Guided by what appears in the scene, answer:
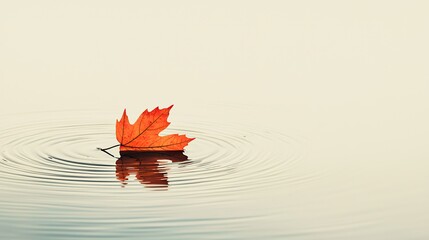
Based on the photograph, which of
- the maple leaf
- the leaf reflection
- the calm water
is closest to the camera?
the calm water

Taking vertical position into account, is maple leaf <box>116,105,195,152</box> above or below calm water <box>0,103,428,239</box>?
above

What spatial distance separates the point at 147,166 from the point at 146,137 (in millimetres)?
357

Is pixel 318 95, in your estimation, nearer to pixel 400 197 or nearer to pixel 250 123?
pixel 250 123

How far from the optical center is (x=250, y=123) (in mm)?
6562

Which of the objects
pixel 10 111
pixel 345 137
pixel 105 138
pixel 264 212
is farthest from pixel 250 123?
pixel 264 212

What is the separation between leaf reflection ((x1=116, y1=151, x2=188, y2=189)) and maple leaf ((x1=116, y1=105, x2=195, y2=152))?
36 millimetres

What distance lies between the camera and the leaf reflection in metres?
4.83

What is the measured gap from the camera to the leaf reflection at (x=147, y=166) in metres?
4.83

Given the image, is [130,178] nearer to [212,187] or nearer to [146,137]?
[212,187]

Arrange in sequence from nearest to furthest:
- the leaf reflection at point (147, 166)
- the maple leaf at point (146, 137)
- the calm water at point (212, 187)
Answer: the calm water at point (212, 187)
the leaf reflection at point (147, 166)
the maple leaf at point (146, 137)

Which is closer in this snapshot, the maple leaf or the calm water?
the calm water

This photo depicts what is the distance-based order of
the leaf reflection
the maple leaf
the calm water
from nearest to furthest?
1. the calm water
2. the leaf reflection
3. the maple leaf

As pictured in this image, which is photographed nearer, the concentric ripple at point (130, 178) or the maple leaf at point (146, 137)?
the concentric ripple at point (130, 178)

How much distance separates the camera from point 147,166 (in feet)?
16.9
